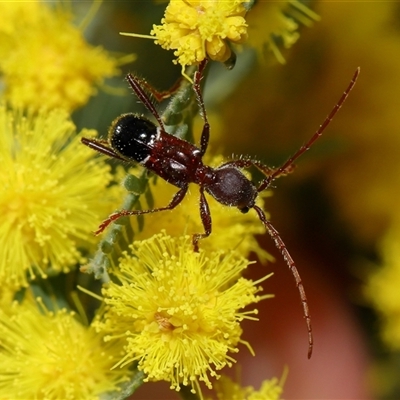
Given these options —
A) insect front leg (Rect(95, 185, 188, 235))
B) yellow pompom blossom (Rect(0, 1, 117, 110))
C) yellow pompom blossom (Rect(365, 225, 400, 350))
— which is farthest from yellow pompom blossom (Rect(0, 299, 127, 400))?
yellow pompom blossom (Rect(365, 225, 400, 350))

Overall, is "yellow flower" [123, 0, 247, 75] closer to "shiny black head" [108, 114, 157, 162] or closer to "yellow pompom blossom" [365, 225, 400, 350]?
"shiny black head" [108, 114, 157, 162]

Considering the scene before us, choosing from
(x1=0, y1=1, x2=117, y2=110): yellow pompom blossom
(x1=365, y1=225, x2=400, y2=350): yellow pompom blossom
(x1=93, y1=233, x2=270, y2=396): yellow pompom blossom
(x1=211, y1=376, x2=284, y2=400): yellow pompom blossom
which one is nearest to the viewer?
(x1=93, y1=233, x2=270, y2=396): yellow pompom blossom

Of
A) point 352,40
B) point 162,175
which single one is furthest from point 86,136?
point 352,40

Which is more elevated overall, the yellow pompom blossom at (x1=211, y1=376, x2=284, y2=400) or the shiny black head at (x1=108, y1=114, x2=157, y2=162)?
the shiny black head at (x1=108, y1=114, x2=157, y2=162)

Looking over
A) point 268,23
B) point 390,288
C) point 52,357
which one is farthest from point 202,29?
point 390,288

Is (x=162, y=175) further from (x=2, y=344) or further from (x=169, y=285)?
(x=2, y=344)
